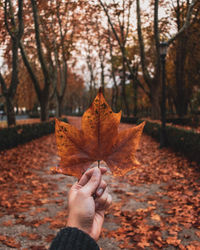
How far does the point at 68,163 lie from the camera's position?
734 mm

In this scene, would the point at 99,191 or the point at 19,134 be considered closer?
the point at 99,191

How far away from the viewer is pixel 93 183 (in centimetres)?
87

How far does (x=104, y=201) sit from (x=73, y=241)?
20 centimetres

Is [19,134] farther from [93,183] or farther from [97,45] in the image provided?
[97,45]

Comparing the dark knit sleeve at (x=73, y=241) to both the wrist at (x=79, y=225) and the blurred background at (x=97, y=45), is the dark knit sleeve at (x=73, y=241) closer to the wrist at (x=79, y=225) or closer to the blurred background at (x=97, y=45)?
the wrist at (x=79, y=225)

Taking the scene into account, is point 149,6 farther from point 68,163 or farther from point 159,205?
point 68,163

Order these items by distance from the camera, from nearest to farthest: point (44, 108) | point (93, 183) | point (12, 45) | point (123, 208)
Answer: point (93, 183), point (123, 208), point (12, 45), point (44, 108)

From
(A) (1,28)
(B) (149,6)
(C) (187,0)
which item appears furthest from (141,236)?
(C) (187,0)

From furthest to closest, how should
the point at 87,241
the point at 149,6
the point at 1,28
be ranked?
the point at 149,6
the point at 1,28
the point at 87,241

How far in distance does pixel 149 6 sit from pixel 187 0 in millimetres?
2550

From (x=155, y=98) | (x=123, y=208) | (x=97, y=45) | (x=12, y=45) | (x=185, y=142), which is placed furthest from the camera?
(x=97, y=45)

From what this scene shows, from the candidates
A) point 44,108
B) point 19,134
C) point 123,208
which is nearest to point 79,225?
point 123,208

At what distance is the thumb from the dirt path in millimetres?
2871

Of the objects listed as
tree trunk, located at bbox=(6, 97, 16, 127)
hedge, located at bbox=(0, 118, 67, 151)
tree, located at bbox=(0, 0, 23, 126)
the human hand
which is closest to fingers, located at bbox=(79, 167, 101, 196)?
the human hand
